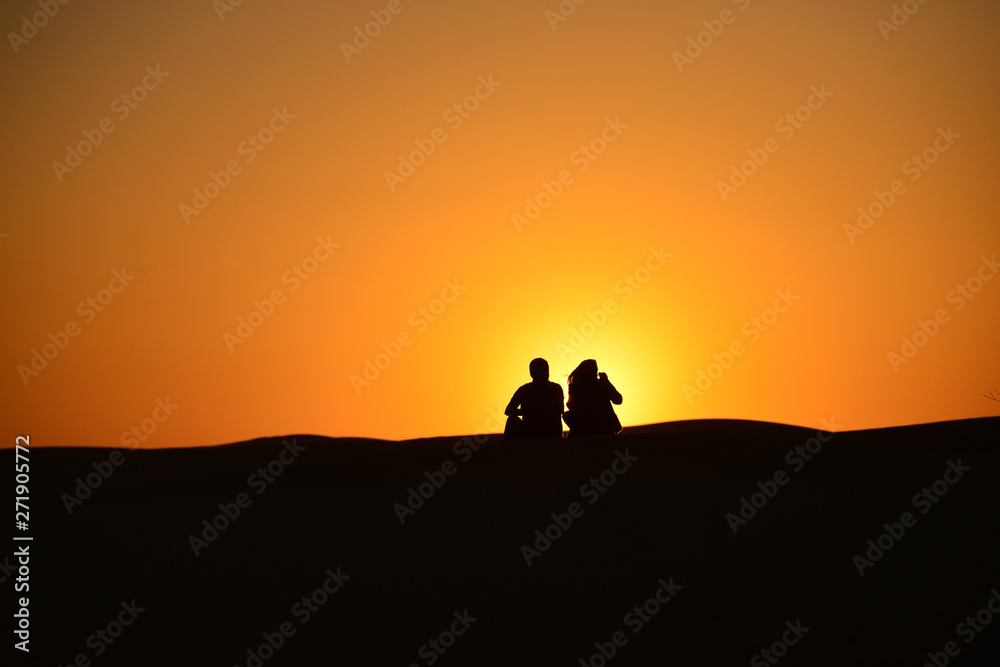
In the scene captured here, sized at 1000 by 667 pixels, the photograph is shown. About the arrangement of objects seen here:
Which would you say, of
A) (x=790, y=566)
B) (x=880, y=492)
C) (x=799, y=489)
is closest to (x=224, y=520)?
(x=790, y=566)

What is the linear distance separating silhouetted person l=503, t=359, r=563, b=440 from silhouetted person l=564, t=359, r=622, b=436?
0.16 meters

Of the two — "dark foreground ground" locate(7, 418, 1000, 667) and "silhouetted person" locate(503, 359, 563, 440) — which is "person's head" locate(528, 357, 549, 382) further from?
"dark foreground ground" locate(7, 418, 1000, 667)

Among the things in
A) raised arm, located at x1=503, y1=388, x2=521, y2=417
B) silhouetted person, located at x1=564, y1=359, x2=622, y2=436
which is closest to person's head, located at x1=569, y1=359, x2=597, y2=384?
silhouetted person, located at x1=564, y1=359, x2=622, y2=436

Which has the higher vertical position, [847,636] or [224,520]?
[847,636]

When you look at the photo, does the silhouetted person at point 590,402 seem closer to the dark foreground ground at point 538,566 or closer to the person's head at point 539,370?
the person's head at point 539,370

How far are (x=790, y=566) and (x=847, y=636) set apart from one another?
0.78 metres

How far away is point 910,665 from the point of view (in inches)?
125

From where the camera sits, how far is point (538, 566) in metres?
4.21

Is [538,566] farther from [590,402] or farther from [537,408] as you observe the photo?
[590,402]

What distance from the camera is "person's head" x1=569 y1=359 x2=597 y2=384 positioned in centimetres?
909

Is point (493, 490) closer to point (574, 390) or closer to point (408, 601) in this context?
point (408, 601)

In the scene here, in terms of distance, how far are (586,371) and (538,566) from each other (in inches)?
197

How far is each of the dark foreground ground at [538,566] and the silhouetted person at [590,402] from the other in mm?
2290

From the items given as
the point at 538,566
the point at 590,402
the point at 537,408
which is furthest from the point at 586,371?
the point at 538,566
